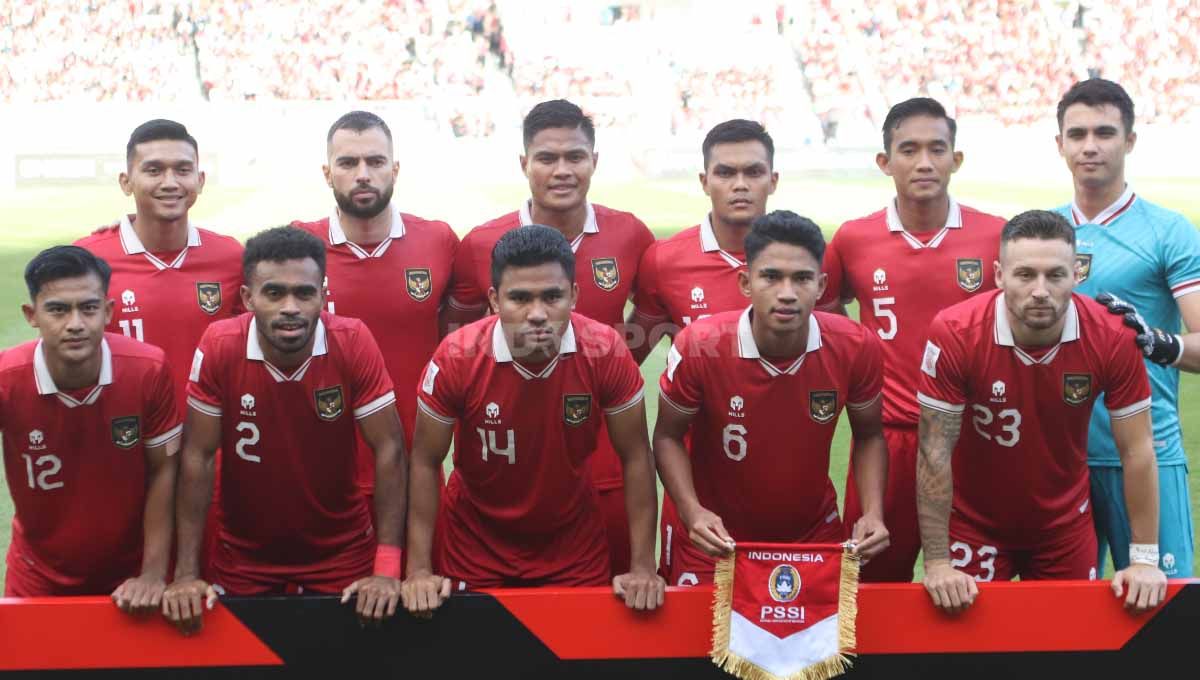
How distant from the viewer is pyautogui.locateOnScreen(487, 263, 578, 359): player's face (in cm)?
355

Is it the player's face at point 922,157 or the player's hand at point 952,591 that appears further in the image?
the player's face at point 922,157

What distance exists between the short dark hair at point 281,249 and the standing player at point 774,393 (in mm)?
1127

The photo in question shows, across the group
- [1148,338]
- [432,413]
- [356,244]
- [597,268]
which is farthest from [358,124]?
[1148,338]

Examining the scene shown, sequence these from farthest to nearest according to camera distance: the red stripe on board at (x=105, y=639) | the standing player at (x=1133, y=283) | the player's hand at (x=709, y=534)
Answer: the standing player at (x=1133, y=283), the player's hand at (x=709, y=534), the red stripe on board at (x=105, y=639)

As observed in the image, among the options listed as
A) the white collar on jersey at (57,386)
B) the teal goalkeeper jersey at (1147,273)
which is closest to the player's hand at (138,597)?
the white collar on jersey at (57,386)

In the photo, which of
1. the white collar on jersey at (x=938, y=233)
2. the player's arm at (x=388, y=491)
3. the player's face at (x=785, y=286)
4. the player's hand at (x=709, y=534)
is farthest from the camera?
the white collar on jersey at (x=938, y=233)

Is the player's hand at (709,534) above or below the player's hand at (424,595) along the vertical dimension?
above

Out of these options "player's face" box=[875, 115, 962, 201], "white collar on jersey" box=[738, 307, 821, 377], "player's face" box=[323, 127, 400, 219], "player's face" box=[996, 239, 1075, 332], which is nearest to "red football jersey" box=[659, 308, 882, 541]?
"white collar on jersey" box=[738, 307, 821, 377]

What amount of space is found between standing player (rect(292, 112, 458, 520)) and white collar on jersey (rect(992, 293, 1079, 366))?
6.65 ft

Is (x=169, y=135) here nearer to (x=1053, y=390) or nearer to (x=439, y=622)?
(x=439, y=622)

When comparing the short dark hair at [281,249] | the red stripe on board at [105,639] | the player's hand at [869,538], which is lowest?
the red stripe on board at [105,639]

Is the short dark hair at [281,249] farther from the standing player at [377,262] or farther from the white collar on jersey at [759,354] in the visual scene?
the white collar on jersey at [759,354]

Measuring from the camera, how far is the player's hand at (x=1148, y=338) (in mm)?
3562

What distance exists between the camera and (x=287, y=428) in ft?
12.2
